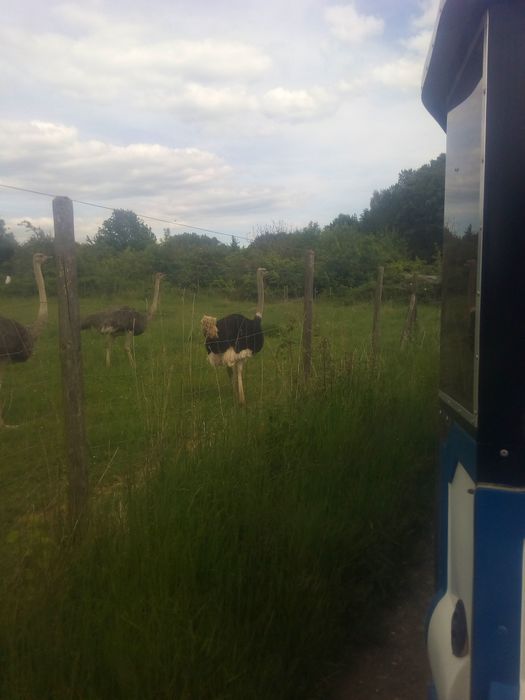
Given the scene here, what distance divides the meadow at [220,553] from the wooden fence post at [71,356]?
100 millimetres

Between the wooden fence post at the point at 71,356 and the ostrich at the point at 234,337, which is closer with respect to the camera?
the wooden fence post at the point at 71,356

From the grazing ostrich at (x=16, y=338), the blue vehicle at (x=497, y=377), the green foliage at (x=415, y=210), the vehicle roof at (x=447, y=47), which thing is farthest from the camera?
the green foliage at (x=415, y=210)

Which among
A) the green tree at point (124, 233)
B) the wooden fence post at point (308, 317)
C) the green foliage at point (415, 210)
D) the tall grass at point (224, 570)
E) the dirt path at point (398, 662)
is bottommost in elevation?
the dirt path at point (398, 662)

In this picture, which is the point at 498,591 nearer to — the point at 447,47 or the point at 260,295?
the point at 447,47

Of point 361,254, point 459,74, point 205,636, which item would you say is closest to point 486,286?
point 459,74

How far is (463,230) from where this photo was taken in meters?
2.19

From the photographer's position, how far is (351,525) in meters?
3.76

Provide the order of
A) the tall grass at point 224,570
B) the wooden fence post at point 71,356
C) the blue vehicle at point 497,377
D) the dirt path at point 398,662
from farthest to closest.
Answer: the wooden fence post at point 71,356 → the dirt path at point 398,662 → the tall grass at point 224,570 → the blue vehicle at point 497,377

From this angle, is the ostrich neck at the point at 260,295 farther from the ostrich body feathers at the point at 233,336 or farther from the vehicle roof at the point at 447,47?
the vehicle roof at the point at 447,47

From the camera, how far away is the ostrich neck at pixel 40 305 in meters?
5.22

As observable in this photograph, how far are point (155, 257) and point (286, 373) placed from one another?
1.61 m

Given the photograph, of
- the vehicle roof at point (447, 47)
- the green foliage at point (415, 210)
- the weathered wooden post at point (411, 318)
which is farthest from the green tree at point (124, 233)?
the green foliage at point (415, 210)

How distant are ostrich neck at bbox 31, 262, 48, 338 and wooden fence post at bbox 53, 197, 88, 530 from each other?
6.20ft

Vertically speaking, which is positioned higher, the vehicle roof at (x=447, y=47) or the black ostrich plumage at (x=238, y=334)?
the vehicle roof at (x=447, y=47)
